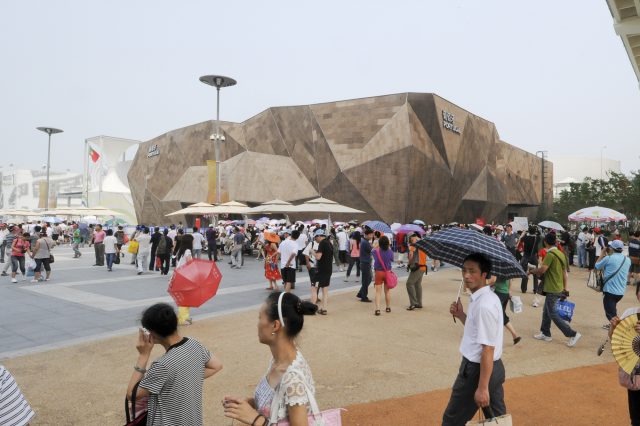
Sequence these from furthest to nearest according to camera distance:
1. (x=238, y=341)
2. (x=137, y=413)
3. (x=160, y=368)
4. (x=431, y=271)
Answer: (x=431, y=271), (x=238, y=341), (x=137, y=413), (x=160, y=368)

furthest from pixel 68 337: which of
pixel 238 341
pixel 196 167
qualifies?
pixel 196 167

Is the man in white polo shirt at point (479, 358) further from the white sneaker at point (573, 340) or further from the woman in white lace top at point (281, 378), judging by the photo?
the white sneaker at point (573, 340)

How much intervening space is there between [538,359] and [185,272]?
14.7 ft

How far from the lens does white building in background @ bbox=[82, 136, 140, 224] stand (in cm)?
5259

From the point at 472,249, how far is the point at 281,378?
180 cm

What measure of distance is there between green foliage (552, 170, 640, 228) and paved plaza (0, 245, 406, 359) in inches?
897

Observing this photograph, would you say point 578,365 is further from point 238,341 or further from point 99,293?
point 99,293

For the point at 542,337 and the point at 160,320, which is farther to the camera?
the point at 542,337

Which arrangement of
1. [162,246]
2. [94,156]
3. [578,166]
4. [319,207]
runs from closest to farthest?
1. [162,246]
2. [319,207]
3. [94,156]
4. [578,166]

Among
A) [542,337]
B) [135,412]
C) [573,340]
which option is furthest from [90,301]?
[573,340]

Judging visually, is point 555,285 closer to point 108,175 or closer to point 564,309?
point 564,309

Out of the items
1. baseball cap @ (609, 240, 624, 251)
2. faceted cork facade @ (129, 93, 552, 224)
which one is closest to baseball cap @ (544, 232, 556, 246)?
baseball cap @ (609, 240, 624, 251)

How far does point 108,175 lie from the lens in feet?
189

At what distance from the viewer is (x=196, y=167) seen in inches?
1367
